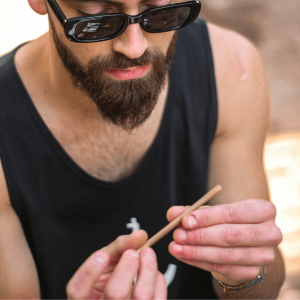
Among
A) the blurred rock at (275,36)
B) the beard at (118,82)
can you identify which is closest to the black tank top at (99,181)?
the beard at (118,82)

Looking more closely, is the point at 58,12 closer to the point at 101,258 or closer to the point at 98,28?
the point at 98,28

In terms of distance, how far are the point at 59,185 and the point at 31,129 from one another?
0.21 meters

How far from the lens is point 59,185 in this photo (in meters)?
1.28

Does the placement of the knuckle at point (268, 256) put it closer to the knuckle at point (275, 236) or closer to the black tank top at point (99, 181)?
the knuckle at point (275, 236)

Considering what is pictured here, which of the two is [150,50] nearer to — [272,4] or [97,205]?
[97,205]

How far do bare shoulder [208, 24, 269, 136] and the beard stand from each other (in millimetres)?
306

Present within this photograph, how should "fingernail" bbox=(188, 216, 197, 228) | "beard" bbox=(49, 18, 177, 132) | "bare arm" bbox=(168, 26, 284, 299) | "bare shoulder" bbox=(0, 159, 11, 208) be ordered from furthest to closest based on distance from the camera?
"bare arm" bbox=(168, 26, 284, 299), "bare shoulder" bbox=(0, 159, 11, 208), "beard" bbox=(49, 18, 177, 132), "fingernail" bbox=(188, 216, 197, 228)

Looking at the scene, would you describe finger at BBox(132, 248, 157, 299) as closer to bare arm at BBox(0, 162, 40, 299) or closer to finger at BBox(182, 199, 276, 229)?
finger at BBox(182, 199, 276, 229)

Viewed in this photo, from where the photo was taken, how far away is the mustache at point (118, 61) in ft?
3.46

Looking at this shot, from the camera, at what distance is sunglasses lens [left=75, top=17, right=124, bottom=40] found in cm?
97

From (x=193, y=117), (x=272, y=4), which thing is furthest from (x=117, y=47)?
(x=272, y=4)

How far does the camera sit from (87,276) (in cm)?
86

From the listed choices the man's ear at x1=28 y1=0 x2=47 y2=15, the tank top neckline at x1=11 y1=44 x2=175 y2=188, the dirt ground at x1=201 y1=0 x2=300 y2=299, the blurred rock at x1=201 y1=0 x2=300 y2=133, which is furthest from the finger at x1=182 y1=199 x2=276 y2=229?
the blurred rock at x1=201 y1=0 x2=300 y2=133

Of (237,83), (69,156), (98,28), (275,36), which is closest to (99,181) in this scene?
(69,156)
